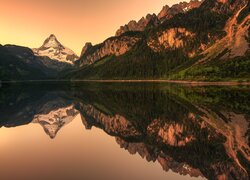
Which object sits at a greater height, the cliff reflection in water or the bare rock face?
the cliff reflection in water

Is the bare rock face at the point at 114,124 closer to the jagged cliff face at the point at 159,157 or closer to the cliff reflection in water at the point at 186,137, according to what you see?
the cliff reflection in water at the point at 186,137

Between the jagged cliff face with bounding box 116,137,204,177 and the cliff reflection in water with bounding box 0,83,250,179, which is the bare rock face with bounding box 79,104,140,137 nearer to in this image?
the cliff reflection in water with bounding box 0,83,250,179

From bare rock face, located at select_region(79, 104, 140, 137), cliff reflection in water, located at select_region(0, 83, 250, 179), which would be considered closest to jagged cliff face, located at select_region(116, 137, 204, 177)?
cliff reflection in water, located at select_region(0, 83, 250, 179)

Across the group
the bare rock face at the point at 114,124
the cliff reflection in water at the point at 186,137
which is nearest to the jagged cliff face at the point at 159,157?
the cliff reflection in water at the point at 186,137

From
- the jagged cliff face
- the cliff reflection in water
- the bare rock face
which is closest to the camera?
the jagged cliff face

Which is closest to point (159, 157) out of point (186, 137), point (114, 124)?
point (186, 137)

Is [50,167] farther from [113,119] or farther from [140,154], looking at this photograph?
[113,119]

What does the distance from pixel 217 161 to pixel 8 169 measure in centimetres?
2248

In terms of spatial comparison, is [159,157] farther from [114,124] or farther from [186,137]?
[114,124]

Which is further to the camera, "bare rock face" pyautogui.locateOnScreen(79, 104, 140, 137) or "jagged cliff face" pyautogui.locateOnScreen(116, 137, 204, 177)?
"bare rock face" pyautogui.locateOnScreen(79, 104, 140, 137)

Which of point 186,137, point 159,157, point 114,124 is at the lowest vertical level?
point 114,124

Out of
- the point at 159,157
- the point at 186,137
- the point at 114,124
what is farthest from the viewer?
the point at 114,124

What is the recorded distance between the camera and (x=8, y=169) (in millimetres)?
34594

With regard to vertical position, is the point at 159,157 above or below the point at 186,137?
above
